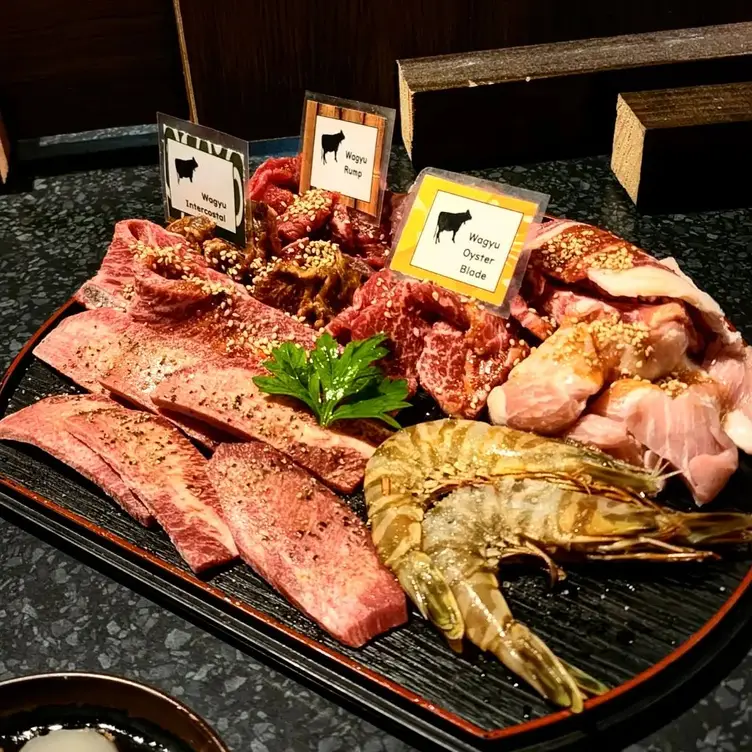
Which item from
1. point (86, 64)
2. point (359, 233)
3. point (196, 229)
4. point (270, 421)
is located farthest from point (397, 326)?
point (86, 64)

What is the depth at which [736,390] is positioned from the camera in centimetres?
226

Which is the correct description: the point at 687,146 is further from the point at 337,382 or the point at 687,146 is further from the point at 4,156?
the point at 4,156

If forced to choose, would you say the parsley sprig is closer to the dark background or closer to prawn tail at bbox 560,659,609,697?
prawn tail at bbox 560,659,609,697

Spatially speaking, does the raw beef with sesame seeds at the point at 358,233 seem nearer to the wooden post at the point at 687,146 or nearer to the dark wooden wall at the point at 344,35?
the wooden post at the point at 687,146

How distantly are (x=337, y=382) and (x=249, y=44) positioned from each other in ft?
7.75

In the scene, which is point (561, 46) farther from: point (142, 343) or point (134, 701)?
point (134, 701)

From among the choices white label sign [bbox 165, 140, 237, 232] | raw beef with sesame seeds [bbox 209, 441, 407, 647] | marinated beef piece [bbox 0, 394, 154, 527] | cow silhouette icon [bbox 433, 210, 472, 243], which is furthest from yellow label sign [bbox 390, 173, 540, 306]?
marinated beef piece [bbox 0, 394, 154, 527]

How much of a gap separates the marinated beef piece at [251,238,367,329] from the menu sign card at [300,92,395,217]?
279 millimetres

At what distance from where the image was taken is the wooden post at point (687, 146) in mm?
3199

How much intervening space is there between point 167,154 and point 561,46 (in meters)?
2.02

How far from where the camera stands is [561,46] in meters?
3.78

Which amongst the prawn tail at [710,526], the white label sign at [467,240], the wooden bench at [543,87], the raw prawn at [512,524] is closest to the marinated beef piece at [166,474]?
the raw prawn at [512,524]

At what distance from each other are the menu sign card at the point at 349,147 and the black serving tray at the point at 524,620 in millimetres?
1459

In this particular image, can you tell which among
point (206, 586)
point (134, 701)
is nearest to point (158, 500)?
point (206, 586)
